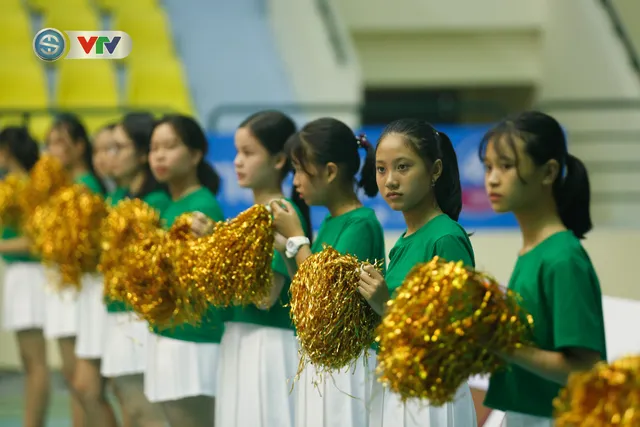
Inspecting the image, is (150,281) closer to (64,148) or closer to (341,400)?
(341,400)

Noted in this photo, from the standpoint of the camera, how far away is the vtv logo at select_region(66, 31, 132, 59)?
15.3ft

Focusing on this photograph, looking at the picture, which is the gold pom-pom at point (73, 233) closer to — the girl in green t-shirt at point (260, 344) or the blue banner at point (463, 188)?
the girl in green t-shirt at point (260, 344)

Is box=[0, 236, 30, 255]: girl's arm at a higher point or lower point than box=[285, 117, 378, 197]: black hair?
higher

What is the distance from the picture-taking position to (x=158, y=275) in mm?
4039

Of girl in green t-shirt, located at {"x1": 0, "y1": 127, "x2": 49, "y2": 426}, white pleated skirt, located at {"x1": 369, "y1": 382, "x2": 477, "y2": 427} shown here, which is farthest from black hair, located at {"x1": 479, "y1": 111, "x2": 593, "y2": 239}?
girl in green t-shirt, located at {"x1": 0, "y1": 127, "x2": 49, "y2": 426}

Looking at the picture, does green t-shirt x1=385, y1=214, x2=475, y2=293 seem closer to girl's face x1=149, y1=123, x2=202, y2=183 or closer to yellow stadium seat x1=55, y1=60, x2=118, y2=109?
girl's face x1=149, y1=123, x2=202, y2=183

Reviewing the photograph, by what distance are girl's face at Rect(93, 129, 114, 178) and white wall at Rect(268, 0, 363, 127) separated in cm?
380

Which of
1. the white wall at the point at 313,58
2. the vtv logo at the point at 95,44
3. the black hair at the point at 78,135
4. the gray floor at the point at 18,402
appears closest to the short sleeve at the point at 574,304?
the vtv logo at the point at 95,44

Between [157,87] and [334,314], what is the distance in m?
7.89

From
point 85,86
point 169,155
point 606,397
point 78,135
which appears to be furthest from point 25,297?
point 606,397

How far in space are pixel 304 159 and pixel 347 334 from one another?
0.71 meters

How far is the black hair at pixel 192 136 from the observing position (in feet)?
14.7

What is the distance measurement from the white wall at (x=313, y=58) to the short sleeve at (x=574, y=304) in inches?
260

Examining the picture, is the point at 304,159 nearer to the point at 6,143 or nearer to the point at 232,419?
the point at 232,419
